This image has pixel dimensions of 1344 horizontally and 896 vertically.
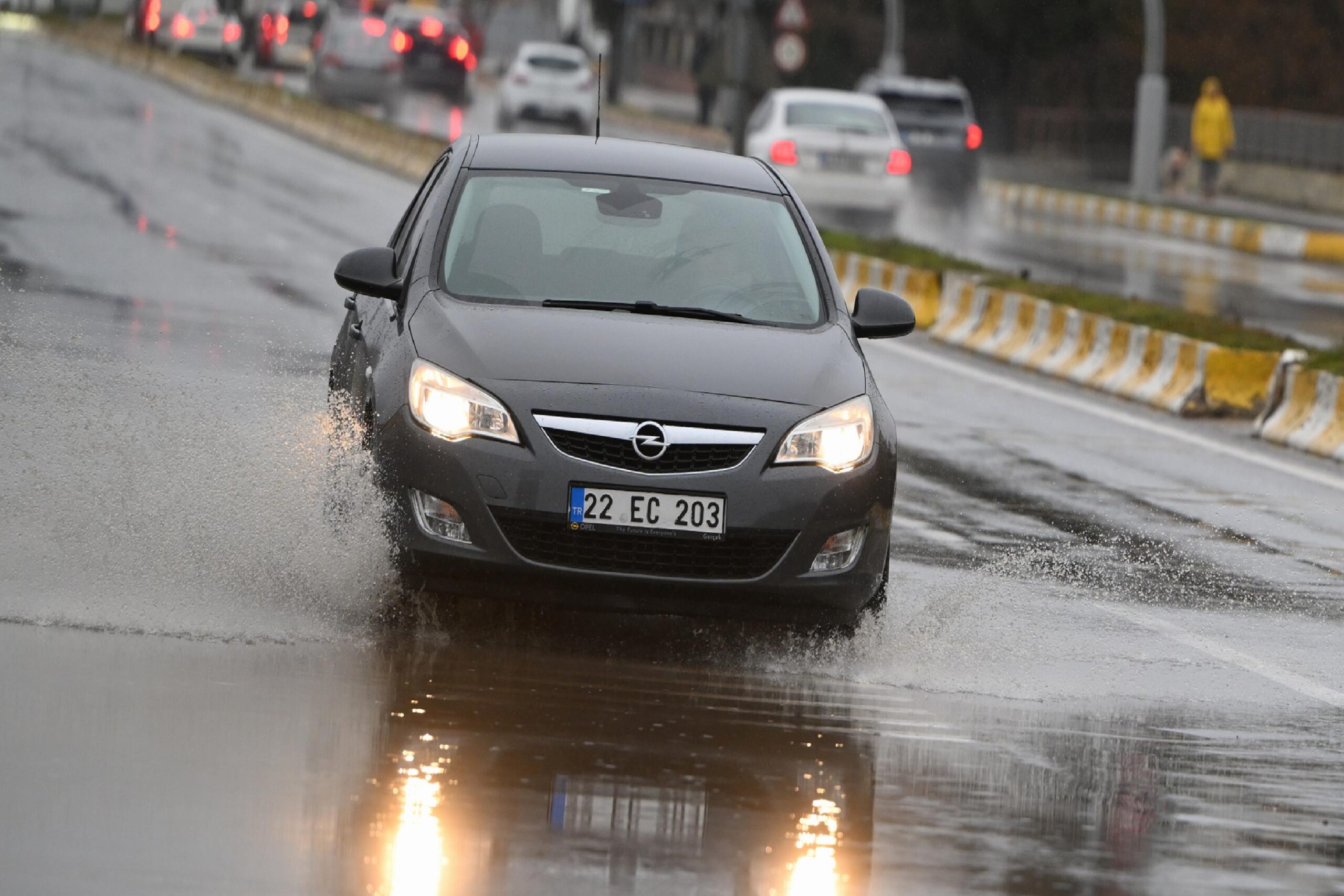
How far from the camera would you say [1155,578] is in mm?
9680

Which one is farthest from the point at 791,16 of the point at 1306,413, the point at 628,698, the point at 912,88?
the point at 628,698

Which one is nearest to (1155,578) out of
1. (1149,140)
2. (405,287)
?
(405,287)

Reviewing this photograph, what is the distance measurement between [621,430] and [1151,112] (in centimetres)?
3595

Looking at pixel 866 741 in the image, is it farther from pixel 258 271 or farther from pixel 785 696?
pixel 258 271

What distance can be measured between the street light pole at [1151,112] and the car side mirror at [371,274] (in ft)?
113

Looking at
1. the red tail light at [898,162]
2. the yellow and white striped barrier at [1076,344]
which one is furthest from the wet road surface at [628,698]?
the red tail light at [898,162]

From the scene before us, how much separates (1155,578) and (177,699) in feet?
15.0

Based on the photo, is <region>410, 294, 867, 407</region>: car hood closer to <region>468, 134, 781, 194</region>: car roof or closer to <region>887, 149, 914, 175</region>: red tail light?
<region>468, 134, 781, 194</region>: car roof

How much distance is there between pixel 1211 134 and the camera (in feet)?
136

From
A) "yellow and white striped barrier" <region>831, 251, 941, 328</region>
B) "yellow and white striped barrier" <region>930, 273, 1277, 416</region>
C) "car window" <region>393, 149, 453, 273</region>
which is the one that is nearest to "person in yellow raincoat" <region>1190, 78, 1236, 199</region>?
"yellow and white striped barrier" <region>831, 251, 941, 328</region>

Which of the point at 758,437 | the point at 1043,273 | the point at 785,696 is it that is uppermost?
the point at 758,437

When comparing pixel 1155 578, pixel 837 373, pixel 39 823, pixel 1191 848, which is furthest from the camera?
pixel 1155 578

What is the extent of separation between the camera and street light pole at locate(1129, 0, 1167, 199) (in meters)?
41.6

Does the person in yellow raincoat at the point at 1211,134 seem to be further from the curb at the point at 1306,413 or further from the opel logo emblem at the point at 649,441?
the opel logo emblem at the point at 649,441
